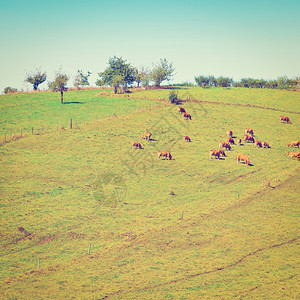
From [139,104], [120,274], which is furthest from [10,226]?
[139,104]

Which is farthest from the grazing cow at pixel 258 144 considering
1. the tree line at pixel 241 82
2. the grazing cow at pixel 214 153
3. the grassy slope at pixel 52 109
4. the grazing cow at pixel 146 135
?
the tree line at pixel 241 82

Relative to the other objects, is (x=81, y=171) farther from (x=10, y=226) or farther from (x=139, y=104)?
(x=139, y=104)

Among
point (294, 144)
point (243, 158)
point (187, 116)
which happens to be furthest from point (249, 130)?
point (243, 158)

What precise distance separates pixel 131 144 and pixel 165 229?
78.6 feet

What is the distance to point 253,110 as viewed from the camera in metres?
76.4

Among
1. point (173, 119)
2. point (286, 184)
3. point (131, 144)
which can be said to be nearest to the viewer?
point (286, 184)

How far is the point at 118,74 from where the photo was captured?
114 metres

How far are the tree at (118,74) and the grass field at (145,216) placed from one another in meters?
41.8

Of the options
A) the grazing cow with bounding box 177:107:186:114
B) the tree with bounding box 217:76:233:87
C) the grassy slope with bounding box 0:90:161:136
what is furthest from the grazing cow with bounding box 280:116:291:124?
the tree with bounding box 217:76:233:87

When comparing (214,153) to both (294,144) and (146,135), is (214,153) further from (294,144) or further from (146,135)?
(294,144)

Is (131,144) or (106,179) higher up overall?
(131,144)

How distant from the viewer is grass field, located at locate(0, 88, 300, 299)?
2352cm

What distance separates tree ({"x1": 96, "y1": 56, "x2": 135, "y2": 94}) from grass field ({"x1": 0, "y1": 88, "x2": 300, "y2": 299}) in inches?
1647

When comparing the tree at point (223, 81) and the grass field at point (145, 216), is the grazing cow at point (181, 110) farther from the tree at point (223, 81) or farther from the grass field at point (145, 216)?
the tree at point (223, 81)
